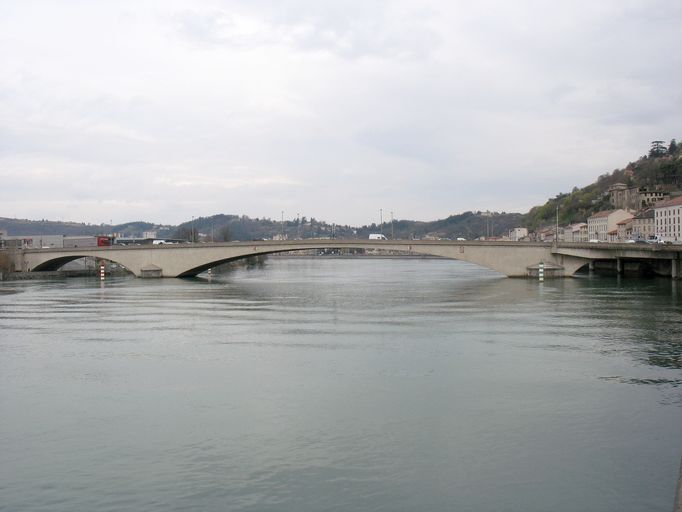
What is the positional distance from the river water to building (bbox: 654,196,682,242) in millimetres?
59861

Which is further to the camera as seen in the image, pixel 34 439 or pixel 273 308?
pixel 273 308

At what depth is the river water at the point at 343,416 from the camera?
10281 millimetres

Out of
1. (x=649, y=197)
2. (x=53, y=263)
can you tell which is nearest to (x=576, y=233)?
(x=649, y=197)

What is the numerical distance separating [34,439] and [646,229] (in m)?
91.3

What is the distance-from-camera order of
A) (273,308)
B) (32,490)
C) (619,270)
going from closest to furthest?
1. (32,490)
2. (273,308)
3. (619,270)

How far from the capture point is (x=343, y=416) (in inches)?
550

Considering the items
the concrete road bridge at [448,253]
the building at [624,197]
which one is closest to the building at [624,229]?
the building at [624,197]

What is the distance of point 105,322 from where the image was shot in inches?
1174

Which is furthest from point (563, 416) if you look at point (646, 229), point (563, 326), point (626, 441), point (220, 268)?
point (646, 229)

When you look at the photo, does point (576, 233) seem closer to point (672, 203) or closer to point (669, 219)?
point (669, 219)

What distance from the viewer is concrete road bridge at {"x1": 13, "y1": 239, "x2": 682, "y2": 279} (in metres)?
52.8

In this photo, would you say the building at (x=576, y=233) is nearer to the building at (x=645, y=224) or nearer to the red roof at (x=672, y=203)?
the building at (x=645, y=224)

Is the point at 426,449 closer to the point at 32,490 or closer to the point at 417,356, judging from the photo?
the point at 32,490

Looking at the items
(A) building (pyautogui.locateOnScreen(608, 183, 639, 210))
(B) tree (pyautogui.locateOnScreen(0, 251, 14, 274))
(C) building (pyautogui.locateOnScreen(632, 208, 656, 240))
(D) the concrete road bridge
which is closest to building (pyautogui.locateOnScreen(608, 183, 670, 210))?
(A) building (pyautogui.locateOnScreen(608, 183, 639, 210))
